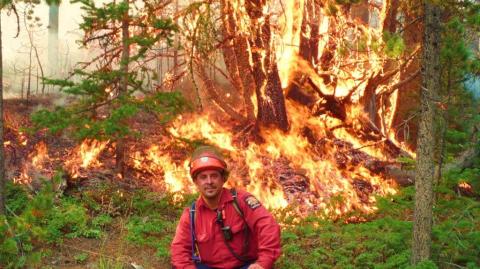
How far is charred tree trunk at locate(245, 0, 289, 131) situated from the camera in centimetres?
1063

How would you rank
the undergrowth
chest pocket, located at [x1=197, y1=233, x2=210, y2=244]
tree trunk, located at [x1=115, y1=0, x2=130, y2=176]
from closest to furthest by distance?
1. chest pocket, located at [x1=197, y1=233, x2=210, y2=244]
2. the undergrowth
3. tree trunk, located at [x1=115, y1=0, x2=130, y2=176]

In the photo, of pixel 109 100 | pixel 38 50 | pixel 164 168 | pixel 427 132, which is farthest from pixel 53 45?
pixel 427 132

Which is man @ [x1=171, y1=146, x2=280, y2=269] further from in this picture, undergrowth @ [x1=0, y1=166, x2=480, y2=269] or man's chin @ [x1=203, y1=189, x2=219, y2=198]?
undergrowth @ [x1=0, y1=166, x2=480, y2=269]

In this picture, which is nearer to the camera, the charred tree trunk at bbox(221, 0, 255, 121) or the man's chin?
the man's chin

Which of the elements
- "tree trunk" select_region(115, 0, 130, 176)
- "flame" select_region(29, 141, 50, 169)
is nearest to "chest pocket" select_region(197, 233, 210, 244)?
"tree trunk" select_region(115, 0, 130, 176)

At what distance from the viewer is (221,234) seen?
4.32m

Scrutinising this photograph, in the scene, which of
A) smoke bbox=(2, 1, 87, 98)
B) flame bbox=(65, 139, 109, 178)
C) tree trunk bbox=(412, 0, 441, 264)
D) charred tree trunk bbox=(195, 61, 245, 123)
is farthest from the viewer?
smoke bbox=(2, 1, 87, 98)

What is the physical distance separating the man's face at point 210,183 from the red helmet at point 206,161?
4cm

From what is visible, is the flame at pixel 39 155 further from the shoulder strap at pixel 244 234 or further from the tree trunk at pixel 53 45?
the tree trunk at pixel 53 45

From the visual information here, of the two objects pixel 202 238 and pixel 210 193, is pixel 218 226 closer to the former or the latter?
pixel 202 238

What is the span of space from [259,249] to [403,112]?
1035 cm

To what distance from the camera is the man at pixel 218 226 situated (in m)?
4.28

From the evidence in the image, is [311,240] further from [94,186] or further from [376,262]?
[94,186]

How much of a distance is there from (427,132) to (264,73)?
6102 mm
